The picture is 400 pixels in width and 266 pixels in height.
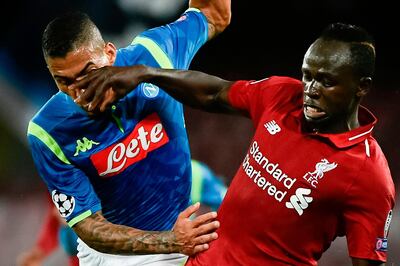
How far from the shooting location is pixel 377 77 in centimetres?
476

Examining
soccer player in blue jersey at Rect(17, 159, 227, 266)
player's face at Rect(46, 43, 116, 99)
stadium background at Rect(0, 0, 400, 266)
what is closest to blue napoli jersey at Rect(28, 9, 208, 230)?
player's face at Rect(46, 43, 116, 99)


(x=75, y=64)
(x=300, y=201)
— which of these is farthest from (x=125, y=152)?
(x=300, y=201)

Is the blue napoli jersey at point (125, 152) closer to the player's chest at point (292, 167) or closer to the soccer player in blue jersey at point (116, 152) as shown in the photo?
the soccer player in blue jersey at point (116, 152)

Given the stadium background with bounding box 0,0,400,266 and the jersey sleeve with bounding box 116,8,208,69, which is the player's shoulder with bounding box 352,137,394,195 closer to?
the jersey sleeve with bounding box 116,8,208,69

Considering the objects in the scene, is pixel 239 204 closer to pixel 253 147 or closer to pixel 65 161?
pixel 253 147

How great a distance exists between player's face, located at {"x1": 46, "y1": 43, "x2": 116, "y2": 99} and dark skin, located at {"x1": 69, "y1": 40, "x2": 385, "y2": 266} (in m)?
0.04

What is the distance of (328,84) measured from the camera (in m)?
2.17

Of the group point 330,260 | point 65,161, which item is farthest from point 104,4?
point 65,161

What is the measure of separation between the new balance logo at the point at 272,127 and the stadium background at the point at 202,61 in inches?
97.1

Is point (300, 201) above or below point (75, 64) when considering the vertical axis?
below

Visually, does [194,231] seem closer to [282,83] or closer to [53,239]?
[282,83]

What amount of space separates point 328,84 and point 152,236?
28.9 inches

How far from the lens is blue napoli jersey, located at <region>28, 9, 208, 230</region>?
2.61 metres

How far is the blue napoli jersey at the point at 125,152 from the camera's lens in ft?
8.55
